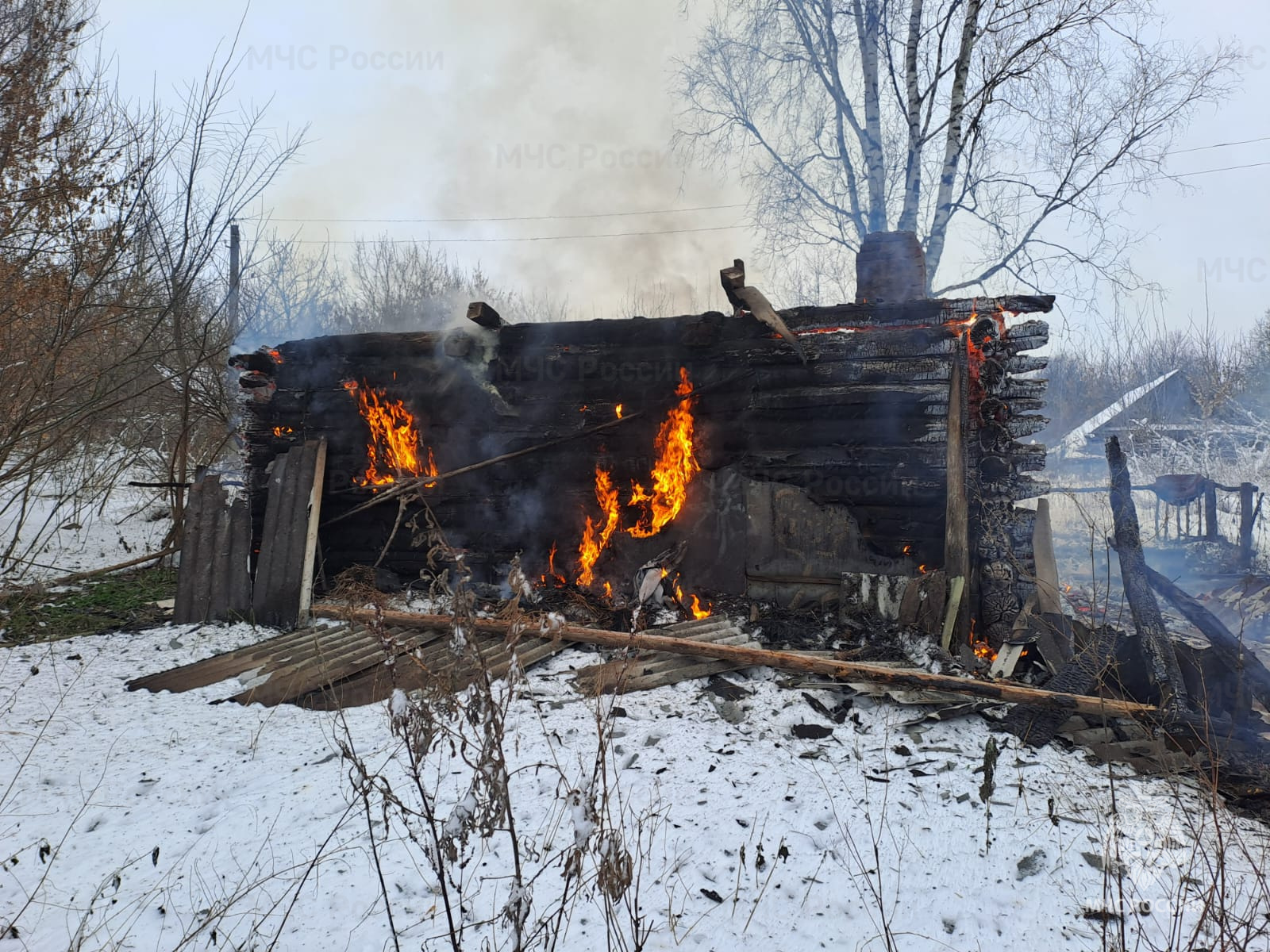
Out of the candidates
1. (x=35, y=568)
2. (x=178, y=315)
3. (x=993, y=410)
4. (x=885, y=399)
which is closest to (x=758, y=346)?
(x=885, y=399)

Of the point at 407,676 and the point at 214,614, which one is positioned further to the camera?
the point at 214,614

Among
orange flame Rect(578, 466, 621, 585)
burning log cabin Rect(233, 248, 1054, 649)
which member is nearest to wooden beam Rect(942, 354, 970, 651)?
burning log cabin Rect(233, 248, 1054, 649)

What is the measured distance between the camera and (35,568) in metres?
8.77

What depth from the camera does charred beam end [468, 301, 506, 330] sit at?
282 inches

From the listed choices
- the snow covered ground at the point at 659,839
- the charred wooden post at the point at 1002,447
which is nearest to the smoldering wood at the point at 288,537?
the snow covered ground at the point at 659,839

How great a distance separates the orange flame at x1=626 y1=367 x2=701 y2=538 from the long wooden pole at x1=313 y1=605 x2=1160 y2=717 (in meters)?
1.68

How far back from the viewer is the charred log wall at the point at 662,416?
252 inches

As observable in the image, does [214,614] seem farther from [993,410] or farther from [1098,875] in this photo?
[993,410]

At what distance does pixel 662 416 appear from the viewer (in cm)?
719

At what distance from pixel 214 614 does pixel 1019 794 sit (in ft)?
22.7

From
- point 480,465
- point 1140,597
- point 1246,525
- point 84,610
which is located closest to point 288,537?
point 480,465

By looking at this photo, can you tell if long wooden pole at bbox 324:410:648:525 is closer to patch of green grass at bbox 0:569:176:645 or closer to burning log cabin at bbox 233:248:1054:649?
burning log cabin at bbox 233:248:1054:649

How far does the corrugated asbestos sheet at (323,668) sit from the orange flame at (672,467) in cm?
189

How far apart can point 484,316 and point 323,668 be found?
12.7 feet
